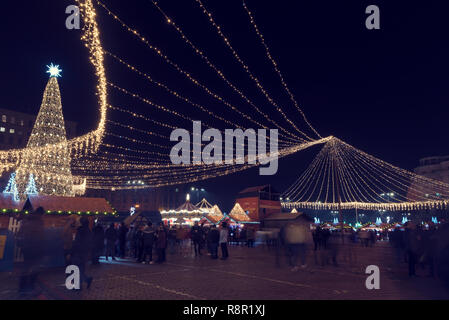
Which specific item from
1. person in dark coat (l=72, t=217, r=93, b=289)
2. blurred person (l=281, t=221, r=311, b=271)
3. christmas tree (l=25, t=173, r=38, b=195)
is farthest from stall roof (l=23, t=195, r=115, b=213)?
blurred person (l=281, t=221, r=311, b=271)

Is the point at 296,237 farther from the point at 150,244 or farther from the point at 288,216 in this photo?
the point at 288,216

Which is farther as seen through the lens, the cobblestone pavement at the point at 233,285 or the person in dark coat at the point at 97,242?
the person in dark coat at the point at 97,242

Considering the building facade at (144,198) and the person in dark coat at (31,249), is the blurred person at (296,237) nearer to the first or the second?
the person in dark coat at (31,249)

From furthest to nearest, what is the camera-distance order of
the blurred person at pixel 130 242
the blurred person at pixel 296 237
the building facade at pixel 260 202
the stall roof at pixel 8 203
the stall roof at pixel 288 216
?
the building facade at pixel 260 202 < the stall roof at pixel 288 216 < the blurred person at pixel 130 242 < the stall roof at pixel 8 203 < the blurred person at pixel 296 237

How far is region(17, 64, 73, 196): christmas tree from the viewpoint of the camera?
22531mm

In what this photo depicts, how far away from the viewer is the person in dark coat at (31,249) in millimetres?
7297

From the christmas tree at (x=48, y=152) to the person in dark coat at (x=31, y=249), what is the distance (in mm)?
16046

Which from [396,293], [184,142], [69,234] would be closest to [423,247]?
[396,293]

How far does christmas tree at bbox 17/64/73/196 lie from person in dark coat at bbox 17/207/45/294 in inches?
632

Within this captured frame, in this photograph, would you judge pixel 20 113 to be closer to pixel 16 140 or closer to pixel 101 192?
pixel 16 140

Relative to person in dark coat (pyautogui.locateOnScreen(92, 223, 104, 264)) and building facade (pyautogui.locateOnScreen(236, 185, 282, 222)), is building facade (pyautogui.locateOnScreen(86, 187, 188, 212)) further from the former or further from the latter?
person in dark coat (pyautogui.locateOnScreen(92, 223, 104, 264))

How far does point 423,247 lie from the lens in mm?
9930

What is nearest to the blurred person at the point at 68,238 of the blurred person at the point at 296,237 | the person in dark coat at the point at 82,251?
the person in dark coat at the point at 82,251
